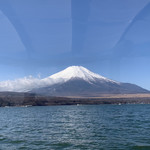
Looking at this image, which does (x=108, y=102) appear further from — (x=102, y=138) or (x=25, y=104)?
(x=102, y=138)

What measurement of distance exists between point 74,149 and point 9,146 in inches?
203

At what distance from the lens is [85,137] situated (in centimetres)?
1903

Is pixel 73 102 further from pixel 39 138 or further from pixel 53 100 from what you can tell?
pixel 39 138

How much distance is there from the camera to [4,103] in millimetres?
170625

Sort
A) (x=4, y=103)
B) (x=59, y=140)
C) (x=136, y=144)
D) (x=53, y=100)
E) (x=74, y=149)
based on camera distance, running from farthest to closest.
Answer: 1. (x=53, y=100)
2. (x=4, y=103)
3. (x=59, y=140)
4. (x=136, y=144)
5. (x=74, y=149)

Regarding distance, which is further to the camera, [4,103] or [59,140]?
[4,103]

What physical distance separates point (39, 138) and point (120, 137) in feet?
22.7

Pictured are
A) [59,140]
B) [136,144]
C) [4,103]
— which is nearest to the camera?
[136,144]

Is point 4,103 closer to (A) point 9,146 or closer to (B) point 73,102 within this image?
(B) point 73,102

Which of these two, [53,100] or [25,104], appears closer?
[25,104]

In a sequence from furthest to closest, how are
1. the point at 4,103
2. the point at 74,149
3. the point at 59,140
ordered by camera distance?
the point at 4,103, the point at 59,140, the point at 74,149

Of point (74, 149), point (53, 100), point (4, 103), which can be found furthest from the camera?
point (53, 100)

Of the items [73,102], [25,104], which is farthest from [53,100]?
[25,104]

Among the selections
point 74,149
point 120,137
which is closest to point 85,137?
point 120,137
